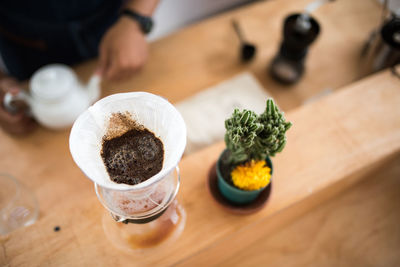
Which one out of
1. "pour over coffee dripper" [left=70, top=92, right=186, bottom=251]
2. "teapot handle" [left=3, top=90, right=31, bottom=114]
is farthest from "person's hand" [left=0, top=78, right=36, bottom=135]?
"pour over coffee dripper" [left=70, top=92, right=186, bottom=251]

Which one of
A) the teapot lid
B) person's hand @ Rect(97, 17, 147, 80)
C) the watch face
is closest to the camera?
the teapot lid

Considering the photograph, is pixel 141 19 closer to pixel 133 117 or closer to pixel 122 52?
pixel 122 52

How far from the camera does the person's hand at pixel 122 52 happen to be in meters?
0.98

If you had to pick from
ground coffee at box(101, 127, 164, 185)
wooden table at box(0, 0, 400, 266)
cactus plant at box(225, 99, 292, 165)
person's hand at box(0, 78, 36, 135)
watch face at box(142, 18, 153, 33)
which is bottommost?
wooden table at box(0, 0, 400, 266)

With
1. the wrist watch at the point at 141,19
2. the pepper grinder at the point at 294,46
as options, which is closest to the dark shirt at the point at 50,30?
the wrist watch at the point at 141,19

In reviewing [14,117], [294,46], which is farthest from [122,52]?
[294,46]

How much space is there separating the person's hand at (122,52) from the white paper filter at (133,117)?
1.99 feet

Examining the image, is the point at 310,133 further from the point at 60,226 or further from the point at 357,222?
the point at 60,226

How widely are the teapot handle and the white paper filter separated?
634mm

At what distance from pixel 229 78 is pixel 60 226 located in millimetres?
731

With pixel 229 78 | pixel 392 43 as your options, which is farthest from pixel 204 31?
pixel 392 43

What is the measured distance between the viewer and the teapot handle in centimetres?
89

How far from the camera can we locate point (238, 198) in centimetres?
59

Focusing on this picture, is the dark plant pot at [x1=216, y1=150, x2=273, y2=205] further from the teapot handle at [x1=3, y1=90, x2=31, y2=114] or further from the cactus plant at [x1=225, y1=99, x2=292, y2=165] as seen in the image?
the teapot handle at [x1=3, y1=90, x2=31, y2=114]
